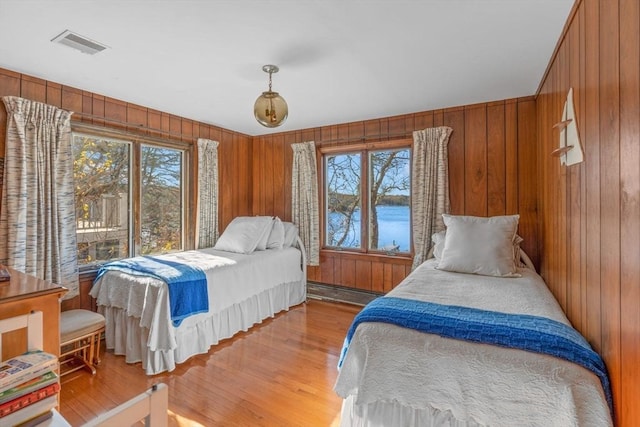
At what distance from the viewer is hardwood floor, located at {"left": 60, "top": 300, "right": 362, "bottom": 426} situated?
188 cm

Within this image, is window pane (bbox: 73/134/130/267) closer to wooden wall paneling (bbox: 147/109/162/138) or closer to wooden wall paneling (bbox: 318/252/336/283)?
wooden wall paneling (bbox: 147/109/162/138)

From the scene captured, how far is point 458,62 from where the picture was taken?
7.50ft

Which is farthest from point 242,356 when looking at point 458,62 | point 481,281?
point 458,62

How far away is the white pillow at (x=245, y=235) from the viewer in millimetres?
3578

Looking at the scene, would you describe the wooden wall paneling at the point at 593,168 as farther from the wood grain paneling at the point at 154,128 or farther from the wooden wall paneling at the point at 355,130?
the wood grain paneling at the point at 154,128

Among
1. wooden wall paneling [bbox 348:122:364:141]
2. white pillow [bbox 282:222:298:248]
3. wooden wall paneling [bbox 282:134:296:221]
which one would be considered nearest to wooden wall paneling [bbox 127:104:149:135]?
wooden wall paneling [bbox 282:134:296:221]

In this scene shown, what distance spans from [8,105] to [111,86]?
0.72 metres

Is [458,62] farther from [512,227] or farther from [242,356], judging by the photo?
[242,356]

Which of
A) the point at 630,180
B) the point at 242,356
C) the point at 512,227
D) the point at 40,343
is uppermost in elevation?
the point at 630,180

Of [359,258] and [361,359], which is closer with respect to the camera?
[361,359]

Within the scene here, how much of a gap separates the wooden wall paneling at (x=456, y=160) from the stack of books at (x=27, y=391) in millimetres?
3330

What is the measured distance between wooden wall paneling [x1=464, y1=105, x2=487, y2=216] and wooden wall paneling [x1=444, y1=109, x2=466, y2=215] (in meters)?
0.04

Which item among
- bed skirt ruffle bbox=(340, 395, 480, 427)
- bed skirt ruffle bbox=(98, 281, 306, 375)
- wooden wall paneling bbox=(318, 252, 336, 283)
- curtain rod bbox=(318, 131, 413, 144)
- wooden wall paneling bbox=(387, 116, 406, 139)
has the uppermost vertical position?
wooden wall paneling bbox=(387, 116, 406, 139)

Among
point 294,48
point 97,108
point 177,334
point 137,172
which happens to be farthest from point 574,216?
point 97,108
